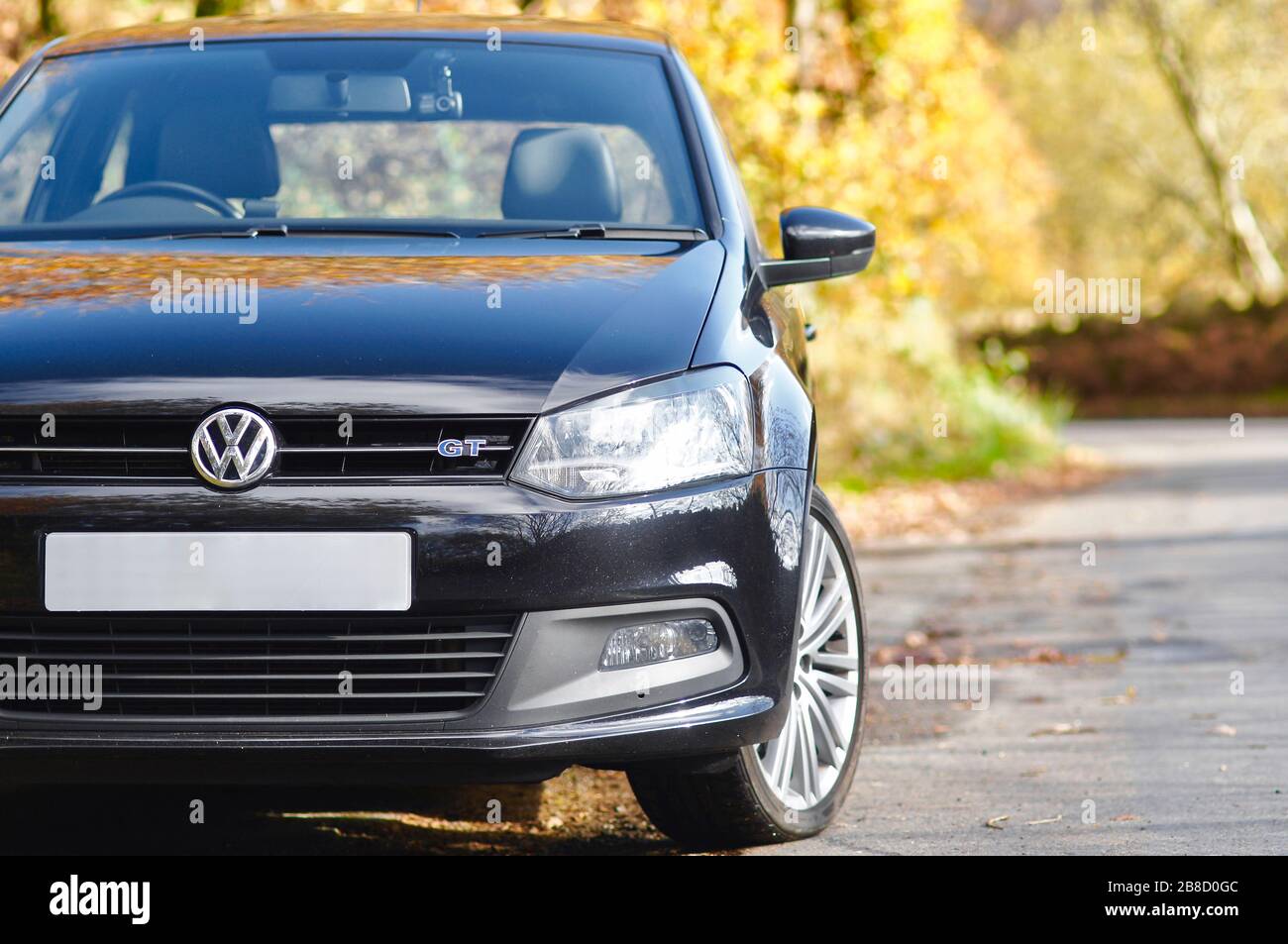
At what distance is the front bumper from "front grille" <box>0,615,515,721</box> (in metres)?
0.03

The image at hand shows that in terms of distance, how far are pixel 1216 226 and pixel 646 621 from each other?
39.3m

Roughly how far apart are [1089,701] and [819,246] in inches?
84.9

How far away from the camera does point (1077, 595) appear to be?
8.34 metres

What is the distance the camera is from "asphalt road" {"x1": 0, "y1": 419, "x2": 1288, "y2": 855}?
3.93 m

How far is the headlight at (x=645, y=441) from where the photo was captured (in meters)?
3.06

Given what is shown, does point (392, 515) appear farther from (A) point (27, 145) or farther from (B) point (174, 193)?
(A) point (27, 145)

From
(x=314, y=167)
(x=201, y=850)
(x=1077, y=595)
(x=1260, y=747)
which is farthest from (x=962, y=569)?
(x=201, y=850)

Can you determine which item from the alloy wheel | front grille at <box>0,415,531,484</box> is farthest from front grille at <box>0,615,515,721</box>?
the alloy wheel

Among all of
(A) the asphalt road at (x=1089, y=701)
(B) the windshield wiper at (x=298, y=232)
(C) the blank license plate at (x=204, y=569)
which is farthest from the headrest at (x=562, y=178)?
(A) the asphalt road at (x=1089, y=701)

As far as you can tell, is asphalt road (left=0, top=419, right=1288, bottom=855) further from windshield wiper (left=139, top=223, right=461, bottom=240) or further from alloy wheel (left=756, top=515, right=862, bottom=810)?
windshield wiper (left=139, top=223, right=461, bottom=240)

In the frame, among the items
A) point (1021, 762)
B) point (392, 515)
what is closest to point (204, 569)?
point (392, 515)

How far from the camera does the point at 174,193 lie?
4164mm
